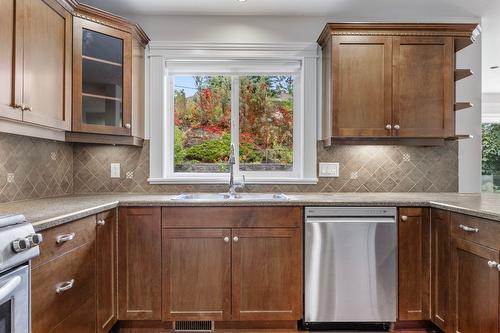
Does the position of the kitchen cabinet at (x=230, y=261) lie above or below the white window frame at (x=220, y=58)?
below

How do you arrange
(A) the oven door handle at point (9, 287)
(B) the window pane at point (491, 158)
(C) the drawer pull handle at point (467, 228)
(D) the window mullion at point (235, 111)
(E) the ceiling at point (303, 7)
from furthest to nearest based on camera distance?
(B) the window pane at point (491, 158), (D) the window mullion at point (235, 111), (E) the ceiling at point (303, 7), (C) the drawer pull handle at point (467, 228), (A) the oven door handle at point (9, 287)

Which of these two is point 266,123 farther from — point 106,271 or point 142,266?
point 106,271

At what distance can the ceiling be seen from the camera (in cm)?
267

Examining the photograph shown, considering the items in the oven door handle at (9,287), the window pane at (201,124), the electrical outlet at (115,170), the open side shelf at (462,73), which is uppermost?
the open side shelf at (462,73)

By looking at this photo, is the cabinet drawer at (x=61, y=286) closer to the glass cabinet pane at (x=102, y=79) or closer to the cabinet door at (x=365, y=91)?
the glass cabinet pane at (x=102, y=79)

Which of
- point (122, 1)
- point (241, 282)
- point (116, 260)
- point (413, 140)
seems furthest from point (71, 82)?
point (413, 140)

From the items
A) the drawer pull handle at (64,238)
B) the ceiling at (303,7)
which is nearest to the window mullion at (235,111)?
the ceiling at (303,7)

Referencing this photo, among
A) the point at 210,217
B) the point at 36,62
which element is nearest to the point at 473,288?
the point at 210,217

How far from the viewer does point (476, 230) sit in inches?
69.7

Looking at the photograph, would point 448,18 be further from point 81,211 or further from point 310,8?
point 81,211

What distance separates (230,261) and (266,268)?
24cm

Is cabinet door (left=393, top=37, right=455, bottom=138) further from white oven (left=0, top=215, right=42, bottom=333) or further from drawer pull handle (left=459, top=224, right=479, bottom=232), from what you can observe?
white oven (left=0, top=215, right=42, bottom=333)

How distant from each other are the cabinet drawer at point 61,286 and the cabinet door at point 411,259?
1943 mm

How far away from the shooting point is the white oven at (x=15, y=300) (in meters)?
1.14
